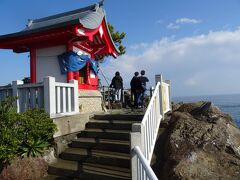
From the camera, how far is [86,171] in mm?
6520

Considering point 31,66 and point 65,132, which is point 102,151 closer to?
point 65,132

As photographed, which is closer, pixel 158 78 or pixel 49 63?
pixel 158 78

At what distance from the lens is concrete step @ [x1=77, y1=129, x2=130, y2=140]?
7574 mm

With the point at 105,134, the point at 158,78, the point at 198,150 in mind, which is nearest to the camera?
the point at 198,150

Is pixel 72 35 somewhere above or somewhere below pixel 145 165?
above

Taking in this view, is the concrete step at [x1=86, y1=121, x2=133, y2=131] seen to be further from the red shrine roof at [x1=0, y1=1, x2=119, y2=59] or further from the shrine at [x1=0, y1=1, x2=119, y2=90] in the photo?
the red shrine roof at [x1=0, y1=1, x2=119, y2=59]

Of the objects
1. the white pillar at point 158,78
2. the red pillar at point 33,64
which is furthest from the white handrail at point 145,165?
the red pillar at point 33,64

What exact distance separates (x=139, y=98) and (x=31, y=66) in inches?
186

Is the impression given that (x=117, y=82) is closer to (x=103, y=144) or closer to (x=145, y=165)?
(x=103, y=144)

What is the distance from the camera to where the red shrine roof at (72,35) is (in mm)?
9503

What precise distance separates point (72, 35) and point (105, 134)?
4.07m

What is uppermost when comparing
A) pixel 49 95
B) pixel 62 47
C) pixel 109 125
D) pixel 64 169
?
pixel 62 47

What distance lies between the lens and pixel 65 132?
309 inches

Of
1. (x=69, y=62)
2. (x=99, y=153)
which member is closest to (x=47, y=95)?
(x=99, y=153)
